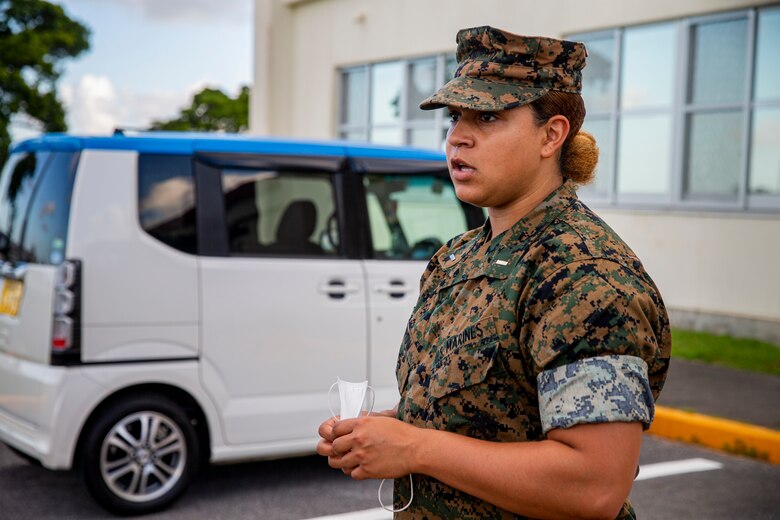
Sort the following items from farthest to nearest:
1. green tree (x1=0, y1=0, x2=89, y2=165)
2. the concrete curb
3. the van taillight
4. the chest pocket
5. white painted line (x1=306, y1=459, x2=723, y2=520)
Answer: green tree (x1=0, y1=0, x2=89, y2=165) < the concrete curb < white painted line (x1=306, y1=459, x2=723, y2=520) < the van taillight < the chest pocket

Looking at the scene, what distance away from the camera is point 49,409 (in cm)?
466

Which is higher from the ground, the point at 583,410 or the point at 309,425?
the point at 583,410

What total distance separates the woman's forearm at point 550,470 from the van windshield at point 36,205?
3.50 metres

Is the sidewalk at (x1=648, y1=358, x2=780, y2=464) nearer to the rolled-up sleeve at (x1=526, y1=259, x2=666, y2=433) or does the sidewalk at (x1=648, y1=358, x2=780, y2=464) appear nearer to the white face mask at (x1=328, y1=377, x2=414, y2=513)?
the white face mask at (x1=328, y1=377, x2=414, y2=513)

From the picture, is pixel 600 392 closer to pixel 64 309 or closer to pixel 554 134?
pixel 554 134

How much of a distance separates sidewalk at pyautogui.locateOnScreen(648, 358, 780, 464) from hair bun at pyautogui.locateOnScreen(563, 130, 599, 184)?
5.00 metres

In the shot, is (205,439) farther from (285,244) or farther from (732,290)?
(732,290)

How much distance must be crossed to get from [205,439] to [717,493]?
2934mm

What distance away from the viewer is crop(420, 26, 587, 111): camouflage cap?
5.78 feet

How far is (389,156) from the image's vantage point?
5.62 m

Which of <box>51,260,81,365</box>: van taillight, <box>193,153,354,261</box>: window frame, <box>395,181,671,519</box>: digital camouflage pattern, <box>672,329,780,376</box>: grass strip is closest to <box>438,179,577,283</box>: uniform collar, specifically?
<box>395,181,671,519</box>: digital camouflage pattern

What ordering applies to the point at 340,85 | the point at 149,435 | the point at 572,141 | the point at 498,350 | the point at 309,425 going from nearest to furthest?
the point at 498,350, the point at 572,141, the point at 149,435, the point at 309,425, the point at 340,85

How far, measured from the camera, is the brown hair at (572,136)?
1794 millimetres

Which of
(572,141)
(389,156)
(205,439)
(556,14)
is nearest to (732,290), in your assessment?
(556,14)
